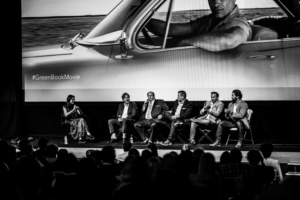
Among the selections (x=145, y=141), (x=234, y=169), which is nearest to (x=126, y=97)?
(x=145, y=141)

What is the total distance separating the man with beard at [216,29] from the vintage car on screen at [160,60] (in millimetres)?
99

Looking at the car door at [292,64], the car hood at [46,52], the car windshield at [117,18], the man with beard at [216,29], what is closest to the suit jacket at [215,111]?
the man with beard at [216,29]

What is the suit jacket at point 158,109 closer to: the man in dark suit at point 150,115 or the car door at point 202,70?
the man in dark suit at point 150,115

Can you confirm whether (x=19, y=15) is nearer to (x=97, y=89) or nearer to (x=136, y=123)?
(x=97, y=89)

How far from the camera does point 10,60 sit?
→ 10039 mm

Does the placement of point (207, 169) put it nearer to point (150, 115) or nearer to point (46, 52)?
point (150, 115)

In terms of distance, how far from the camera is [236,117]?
7.99 meters

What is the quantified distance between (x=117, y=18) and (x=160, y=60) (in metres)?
1.27

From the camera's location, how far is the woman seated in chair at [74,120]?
355 inches

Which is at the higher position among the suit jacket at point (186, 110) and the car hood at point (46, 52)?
the car hood at point (46, 52)

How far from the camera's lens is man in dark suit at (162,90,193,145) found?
8.51 m

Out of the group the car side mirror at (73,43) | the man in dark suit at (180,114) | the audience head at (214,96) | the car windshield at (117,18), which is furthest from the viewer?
the car side mirror at (73,43)

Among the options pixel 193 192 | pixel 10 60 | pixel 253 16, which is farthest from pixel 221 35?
A: pixel 193 192

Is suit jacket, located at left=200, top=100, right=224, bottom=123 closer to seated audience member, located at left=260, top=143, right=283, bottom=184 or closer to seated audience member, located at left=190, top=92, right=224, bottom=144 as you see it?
seated audience member, located at left=190, top=92, right=224, bottom=144
